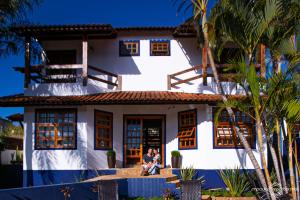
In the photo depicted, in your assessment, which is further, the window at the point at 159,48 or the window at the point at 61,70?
the window at the point at 159,48

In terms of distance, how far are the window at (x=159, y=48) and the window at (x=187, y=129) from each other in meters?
2.82

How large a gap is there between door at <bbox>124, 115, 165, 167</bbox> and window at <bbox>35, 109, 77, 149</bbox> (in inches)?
95.4

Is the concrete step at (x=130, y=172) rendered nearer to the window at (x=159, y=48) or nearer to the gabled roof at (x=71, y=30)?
the window at (x=159, y=48)

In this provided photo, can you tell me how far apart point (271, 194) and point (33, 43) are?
33.1 ft

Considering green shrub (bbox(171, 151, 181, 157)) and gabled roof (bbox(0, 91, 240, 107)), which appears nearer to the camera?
gabled roof (bbox(0, 91, 240, 107))

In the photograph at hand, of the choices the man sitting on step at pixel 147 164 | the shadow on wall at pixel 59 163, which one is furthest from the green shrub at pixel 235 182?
the shadow on wall at pixel 59 163

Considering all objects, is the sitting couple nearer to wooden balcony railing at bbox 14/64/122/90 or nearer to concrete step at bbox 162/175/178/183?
Result: concrete step at bbox 162/175/178/183

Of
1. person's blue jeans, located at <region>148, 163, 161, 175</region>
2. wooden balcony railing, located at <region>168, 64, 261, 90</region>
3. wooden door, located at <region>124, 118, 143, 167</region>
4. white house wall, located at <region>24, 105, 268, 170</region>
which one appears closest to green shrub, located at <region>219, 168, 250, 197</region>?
white house wall, located at <region>24, 105, 268, 170</region>

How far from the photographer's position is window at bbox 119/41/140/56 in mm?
16156

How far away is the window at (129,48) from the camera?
16.2 metres

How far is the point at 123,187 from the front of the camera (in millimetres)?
11742

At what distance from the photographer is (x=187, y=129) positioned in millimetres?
14570

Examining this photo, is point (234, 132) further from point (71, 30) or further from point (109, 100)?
point (71, 30)

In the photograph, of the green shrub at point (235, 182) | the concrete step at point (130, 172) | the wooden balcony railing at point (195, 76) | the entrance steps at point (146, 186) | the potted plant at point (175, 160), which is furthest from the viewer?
the wooden balcony railing at point (195, 76)
